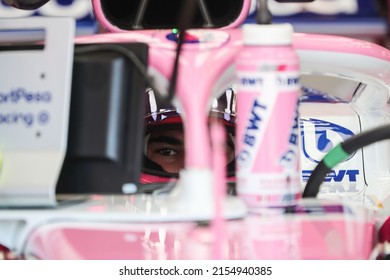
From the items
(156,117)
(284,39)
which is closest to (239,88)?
(284,39)

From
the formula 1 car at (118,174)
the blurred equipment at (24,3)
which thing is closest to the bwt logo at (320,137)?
the formula 1 car at (118,174)

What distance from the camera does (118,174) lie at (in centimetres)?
60

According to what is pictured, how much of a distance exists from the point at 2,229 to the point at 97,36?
223 mm

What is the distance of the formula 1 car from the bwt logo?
0.29 metres

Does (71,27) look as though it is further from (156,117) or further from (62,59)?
(156,117)

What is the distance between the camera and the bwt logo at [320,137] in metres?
0.95

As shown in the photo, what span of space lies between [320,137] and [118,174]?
1.42 feet

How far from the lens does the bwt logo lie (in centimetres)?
95

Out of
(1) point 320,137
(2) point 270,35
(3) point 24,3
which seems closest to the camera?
(2) point 270,35

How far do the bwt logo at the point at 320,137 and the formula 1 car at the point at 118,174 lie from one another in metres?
0.29

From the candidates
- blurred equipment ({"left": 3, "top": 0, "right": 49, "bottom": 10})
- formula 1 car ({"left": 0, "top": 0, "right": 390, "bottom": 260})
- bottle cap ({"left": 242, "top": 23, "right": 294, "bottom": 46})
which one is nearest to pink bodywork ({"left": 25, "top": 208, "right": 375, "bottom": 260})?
formula 1 car ({"left": 0, "top": 0, "right": 390, "bottom": 260})

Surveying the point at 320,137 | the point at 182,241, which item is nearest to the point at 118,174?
the point at 182,241

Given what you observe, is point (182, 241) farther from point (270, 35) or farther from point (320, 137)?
point (320, 137)
